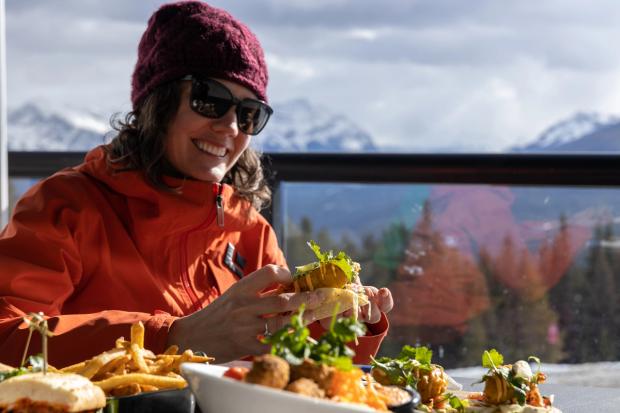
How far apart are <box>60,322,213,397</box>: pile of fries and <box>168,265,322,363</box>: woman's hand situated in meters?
0.37

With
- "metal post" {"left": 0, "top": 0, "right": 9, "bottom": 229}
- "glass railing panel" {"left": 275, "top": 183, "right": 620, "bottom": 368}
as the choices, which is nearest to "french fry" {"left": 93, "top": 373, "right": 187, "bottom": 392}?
"glass railing panel" {"left": 275, "top": 183, "right": 620, "bottom": 368}

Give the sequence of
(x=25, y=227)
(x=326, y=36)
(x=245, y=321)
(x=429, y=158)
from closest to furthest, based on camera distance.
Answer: (x=245, y=321) → (x=25, y=227) → (x=429, y=158) → (x=326, y=36)

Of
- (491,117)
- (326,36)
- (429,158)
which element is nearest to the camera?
(429,158)

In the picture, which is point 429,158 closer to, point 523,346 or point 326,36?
point 523,346

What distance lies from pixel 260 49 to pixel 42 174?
152cm

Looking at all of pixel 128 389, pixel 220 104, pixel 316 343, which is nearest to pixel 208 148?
pixel 220 104

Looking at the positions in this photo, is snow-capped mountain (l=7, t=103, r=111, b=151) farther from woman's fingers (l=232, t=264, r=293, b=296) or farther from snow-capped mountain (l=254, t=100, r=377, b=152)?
woman's fingers (l=232, t=264, r=293, b=296)

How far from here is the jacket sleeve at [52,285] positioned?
183 centimetres

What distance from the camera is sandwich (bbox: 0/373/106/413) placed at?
1.04 metres

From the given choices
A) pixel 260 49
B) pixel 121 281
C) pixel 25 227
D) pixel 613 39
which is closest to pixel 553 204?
pixel 260 49

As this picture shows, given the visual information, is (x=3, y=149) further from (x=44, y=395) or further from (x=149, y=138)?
(x=44, y=395)

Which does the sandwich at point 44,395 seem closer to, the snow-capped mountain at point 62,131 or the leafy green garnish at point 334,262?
the leafy green garnish at point 334,262

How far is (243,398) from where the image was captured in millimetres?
992

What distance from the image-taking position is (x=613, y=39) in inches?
447
